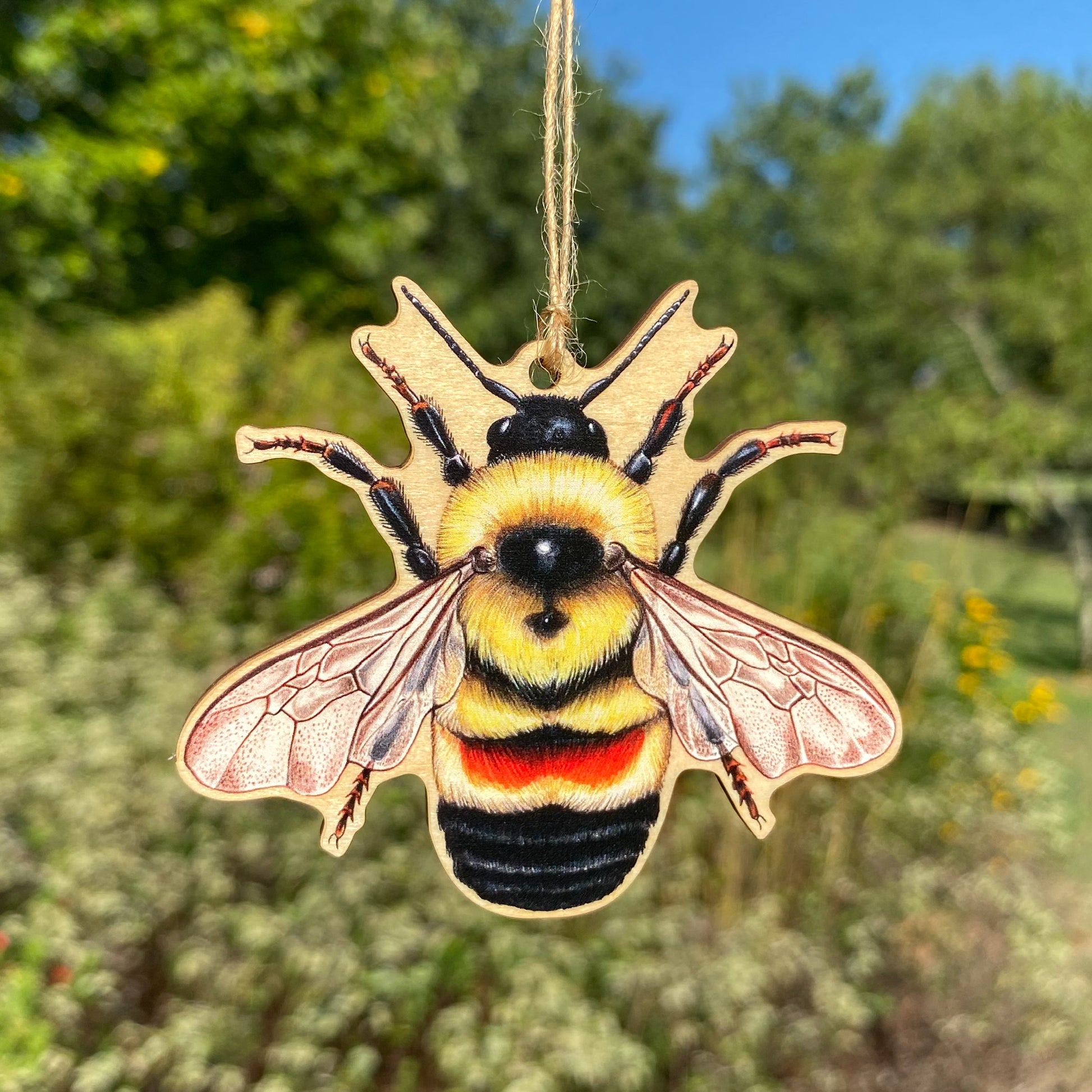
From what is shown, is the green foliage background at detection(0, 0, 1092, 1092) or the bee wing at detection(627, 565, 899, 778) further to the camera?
the green foliage background at detection(0, 0, 1092, 1092)

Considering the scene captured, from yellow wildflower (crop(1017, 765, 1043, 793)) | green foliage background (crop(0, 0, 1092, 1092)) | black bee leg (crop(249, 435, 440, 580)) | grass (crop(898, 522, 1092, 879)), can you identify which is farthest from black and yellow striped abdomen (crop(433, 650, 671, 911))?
yellow wildflower (crop(1017, 765, 1043, 793))

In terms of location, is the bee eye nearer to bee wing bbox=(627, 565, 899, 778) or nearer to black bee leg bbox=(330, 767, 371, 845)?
bee wing bbox=(627, 565, 899, 778)

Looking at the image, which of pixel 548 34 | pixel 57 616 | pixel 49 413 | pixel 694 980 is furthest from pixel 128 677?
pixel 548 34

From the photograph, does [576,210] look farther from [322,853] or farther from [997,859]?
[997,859]

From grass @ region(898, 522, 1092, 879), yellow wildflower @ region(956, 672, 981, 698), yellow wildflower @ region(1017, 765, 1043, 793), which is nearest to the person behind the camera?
yellow wildflower @ region(1017, 765, 1043, 793)

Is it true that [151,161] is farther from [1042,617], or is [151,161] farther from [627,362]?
[1042,617]

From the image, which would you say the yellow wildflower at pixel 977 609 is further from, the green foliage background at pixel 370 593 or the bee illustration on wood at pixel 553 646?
the bee illustration on wood at pixel 553 646

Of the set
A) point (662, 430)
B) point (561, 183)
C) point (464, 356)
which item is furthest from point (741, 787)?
point (561, 183)
